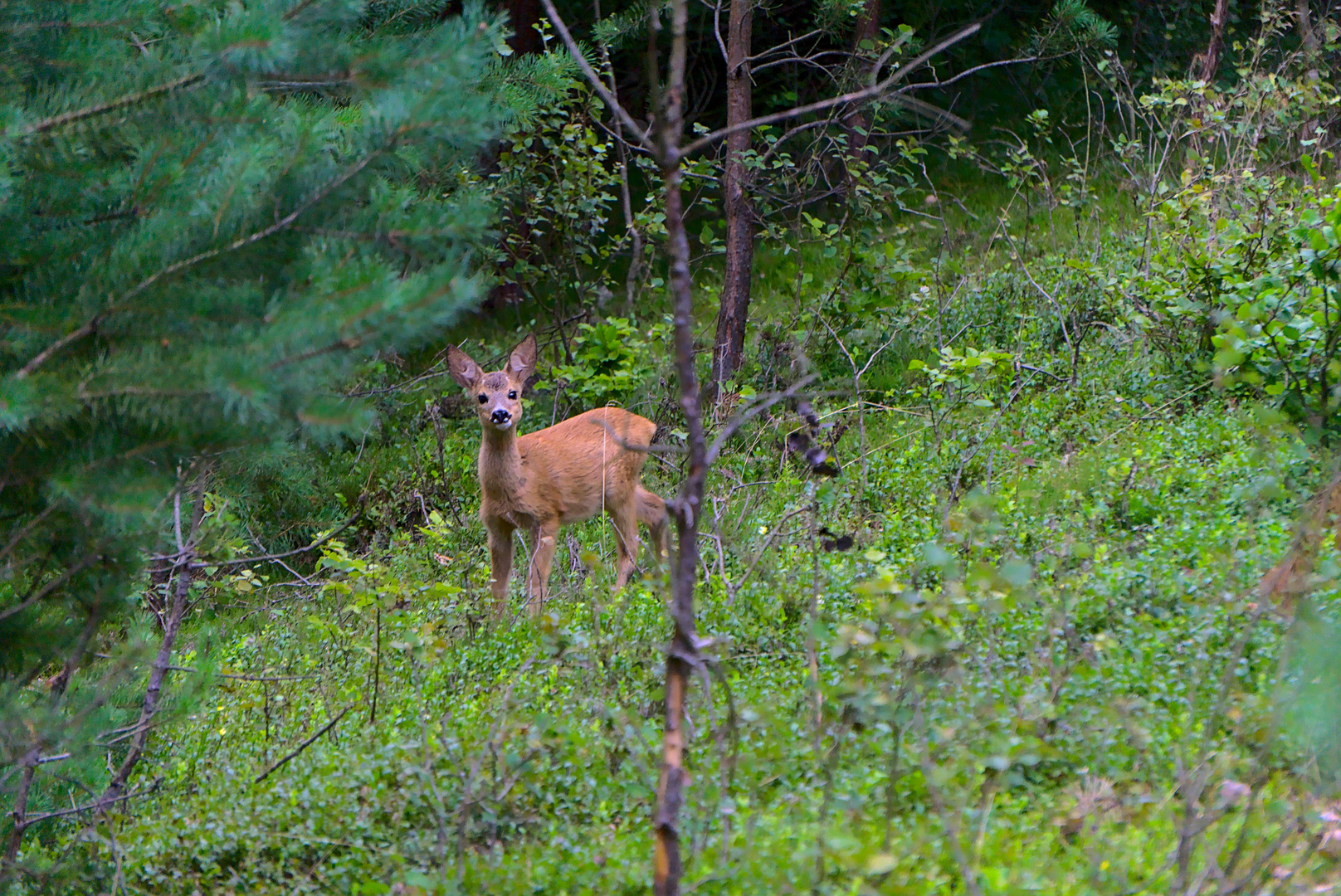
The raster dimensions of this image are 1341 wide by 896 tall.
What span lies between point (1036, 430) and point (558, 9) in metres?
7.90

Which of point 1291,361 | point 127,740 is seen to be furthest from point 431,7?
point 1291,361

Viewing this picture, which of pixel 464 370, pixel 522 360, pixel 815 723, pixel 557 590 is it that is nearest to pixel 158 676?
pixel 815 723

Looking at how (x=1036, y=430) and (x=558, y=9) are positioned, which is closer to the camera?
(x=1036, y=430)

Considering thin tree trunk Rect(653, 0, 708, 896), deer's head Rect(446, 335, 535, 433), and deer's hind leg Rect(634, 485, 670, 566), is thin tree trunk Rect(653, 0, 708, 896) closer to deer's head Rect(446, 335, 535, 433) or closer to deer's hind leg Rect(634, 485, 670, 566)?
deer's head Rect(446, 335, 535, 433)

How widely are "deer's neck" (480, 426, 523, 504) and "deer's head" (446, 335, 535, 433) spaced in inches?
2.6

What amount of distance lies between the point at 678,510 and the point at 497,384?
4.93 m

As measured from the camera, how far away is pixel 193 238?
3.15m

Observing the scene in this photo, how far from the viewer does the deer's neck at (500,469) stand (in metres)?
7.95

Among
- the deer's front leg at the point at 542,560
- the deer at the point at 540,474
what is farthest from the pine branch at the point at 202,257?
the deer at the point at 540,474

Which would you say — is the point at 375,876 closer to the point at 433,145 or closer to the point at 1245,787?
the point at 433,145

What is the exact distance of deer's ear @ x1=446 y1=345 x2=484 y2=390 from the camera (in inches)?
320

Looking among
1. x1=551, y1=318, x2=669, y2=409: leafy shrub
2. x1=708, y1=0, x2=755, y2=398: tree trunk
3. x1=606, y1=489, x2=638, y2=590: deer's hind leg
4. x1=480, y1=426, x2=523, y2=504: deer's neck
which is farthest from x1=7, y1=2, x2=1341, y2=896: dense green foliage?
x1=551, y1=318, x2=669, y2=409: leafy shrub

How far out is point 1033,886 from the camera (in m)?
3.08

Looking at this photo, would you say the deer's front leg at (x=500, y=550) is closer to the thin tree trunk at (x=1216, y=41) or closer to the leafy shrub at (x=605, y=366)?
the leafy shrub at (x=605, y=366)
